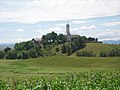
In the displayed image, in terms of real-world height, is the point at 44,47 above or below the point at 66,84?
above

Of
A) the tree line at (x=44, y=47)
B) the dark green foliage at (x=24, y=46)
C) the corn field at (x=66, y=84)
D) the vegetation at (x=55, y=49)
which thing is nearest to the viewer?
the corn field at (x=66, y=84)

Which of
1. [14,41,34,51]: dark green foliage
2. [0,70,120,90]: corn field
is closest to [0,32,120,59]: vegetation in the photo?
[14,41,34,51]: dark green foliage

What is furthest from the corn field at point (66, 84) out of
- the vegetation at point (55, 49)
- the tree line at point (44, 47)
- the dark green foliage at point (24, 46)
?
the dark green foliage at point (24, 46)

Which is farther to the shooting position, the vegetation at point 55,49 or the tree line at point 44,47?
the tree line at point 44,47

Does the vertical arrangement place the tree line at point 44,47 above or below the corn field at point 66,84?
above

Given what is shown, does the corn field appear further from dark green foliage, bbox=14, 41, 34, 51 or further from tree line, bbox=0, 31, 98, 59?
dark green foliage, bbox=14, 41, 34, 51

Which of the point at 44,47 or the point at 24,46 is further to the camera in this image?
the point at 44,47

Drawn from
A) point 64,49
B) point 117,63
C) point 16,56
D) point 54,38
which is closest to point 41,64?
point 117,63

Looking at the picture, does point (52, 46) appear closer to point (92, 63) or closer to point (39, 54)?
point (39, 54)

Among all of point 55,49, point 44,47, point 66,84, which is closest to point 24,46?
point 44,47

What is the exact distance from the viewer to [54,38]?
189 m

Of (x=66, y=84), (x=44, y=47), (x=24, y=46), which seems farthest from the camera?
(x=44, y=47)

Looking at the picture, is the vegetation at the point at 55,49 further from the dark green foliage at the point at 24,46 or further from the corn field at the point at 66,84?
the corn field at the point at 66,84

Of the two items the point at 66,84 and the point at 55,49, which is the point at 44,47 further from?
the point at 66,84
